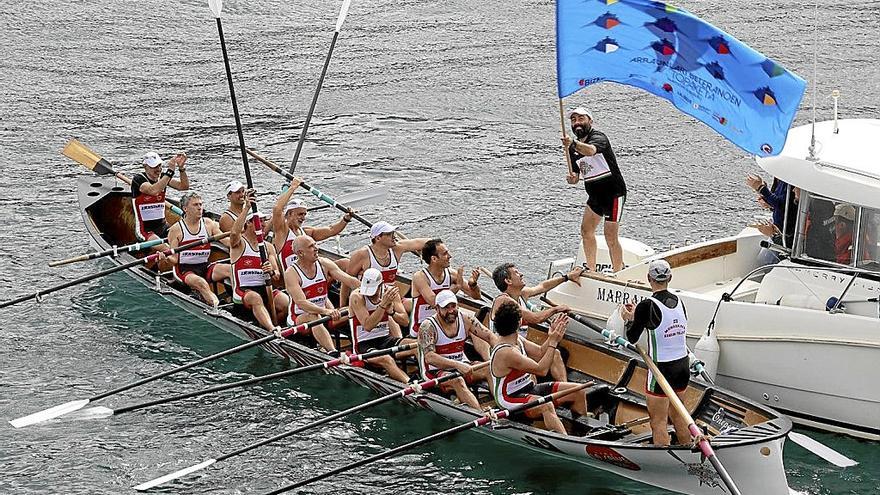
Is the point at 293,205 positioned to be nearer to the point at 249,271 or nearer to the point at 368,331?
the point at 249,271

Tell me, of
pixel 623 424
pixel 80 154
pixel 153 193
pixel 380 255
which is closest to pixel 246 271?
pixel 380 255

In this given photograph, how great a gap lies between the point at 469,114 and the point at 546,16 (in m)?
7.94

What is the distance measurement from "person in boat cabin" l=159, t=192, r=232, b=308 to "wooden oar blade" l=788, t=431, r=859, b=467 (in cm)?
856

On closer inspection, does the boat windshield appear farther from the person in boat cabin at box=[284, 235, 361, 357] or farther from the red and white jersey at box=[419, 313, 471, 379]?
the person in boat cabin at box=[284, 235, 361, 357]

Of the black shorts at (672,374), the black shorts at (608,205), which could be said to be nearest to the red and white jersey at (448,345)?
the black shorts at (672,374)

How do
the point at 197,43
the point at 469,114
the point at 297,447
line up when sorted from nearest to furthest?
the point at 297,447, the point at 469,114, the point at 197,43

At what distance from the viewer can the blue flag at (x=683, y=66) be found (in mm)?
15023

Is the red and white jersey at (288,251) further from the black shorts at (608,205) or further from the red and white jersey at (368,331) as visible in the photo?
the black shorts at (608,205)

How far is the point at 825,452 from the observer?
14828mm

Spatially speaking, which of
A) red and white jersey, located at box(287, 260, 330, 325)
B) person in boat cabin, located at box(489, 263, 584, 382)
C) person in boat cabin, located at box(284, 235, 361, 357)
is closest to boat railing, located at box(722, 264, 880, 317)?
person in boat cabin, located at box(489, 263, 584, 382)

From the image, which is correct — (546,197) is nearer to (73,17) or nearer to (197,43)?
(197,43)

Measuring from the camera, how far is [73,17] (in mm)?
35688

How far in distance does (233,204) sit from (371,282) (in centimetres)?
365

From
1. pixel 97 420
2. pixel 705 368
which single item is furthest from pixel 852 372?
pixel 97 420
